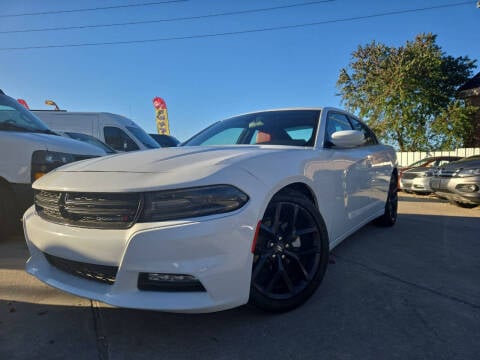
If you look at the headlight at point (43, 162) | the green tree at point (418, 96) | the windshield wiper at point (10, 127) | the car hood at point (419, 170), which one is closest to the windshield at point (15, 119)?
the windshield wiper at point (10, 127)

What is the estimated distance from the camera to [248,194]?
1.70m

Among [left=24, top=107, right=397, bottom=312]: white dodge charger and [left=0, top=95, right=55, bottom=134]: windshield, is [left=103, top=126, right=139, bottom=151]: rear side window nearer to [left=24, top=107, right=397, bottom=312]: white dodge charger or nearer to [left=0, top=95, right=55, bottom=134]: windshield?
[left=0, top=95, right=55, bottom=134]: windshield

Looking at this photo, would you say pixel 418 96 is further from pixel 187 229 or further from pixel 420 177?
pixel 187 229

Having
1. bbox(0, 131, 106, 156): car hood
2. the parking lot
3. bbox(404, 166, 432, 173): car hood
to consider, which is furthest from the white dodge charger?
bbox(404, 166, 432, 173): car hood

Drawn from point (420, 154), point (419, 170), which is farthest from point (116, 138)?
point (420, 154)

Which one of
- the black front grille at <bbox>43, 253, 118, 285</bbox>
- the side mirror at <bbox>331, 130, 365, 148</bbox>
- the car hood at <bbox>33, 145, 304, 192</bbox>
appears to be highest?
the side mirror at <bbox>331, 130, 365, 148</bbox>

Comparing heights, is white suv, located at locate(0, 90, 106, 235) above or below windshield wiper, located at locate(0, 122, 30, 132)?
below

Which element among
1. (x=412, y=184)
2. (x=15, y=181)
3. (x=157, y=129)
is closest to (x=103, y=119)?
(x=15, y=181)

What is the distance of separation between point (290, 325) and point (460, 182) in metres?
5.81

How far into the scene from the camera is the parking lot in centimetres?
161

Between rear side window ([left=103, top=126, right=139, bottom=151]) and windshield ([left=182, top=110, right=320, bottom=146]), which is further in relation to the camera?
rear side window ([left=103, top=126, right=139, bottom=151])

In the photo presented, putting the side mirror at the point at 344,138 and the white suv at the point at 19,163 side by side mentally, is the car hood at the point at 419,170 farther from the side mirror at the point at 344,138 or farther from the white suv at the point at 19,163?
the white suv at the point at 19,163

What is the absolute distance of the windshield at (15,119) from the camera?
344 centimetres

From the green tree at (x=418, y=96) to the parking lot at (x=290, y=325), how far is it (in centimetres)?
1791
